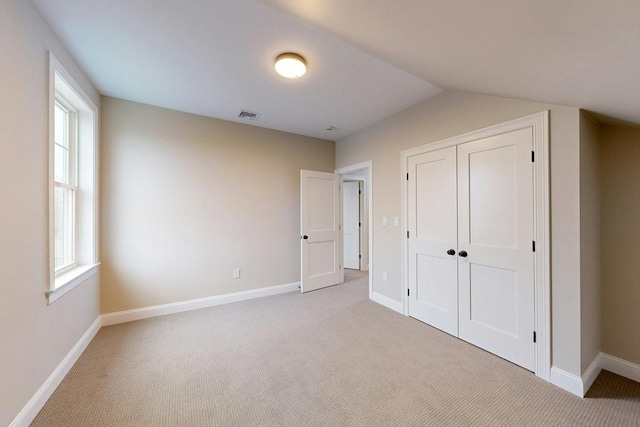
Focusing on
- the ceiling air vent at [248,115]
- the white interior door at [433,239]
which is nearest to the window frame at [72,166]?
the ceiling air vent at [248,115]

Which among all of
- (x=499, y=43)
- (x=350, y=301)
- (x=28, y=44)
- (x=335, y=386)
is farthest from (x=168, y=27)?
(x=350, y=301)

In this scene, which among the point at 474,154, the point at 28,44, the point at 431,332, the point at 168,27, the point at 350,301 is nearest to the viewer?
the point at 28,44

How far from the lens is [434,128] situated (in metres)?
2.90

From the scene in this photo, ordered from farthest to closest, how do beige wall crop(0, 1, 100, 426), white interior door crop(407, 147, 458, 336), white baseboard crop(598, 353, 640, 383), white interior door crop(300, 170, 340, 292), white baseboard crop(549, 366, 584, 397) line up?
white interior door crop(300, 170, 340, 292)
white interior door crop(407, 147, 458, 336)
white baseboard crop(598, 353, 640, 383)
white baseboard crop(549, 366, 584, 397)
beige wall crop(0, 1, 100, 426)

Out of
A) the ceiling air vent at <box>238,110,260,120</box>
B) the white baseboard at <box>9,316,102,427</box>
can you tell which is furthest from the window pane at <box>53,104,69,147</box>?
the white baseboard at <box>9,316,102,427</box>

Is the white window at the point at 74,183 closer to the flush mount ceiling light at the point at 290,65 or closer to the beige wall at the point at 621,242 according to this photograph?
the flush mount ceiling light at the point at 290,65

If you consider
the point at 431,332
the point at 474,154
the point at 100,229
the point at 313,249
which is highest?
the point at 474,154

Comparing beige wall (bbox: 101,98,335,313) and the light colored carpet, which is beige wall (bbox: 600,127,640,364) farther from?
beige wall (bbox: 101,98,335,313)

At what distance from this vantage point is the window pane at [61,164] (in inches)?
92.0

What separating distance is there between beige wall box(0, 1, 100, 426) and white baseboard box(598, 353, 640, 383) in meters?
4.15

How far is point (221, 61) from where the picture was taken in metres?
2.22

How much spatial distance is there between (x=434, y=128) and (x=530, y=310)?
6.54 feet

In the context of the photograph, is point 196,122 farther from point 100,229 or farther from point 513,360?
point 513,360

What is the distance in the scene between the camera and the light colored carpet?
Result: 162 centimetres
